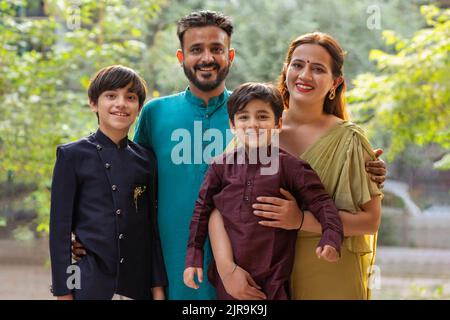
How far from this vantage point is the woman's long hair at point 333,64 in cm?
208

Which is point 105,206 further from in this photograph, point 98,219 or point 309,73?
point 309,73

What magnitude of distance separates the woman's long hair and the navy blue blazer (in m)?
0.56

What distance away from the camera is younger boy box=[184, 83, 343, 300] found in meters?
1.93

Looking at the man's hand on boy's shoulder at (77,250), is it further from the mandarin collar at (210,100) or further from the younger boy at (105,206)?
the mandarin collar at (210,100)

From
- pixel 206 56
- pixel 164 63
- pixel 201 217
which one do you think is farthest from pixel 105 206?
pixel 164 63

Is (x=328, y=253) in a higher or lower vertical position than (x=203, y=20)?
lower

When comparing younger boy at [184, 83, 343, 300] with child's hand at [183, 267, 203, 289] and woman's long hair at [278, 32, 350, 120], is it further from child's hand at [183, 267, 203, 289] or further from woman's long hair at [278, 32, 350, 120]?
woman's long hair at [278, 32, 350, 120]

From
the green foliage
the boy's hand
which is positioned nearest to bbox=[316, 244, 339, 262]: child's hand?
the boy's hand

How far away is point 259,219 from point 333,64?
21.3 inches

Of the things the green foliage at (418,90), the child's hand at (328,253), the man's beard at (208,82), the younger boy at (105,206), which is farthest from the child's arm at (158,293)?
the green foliage at (418,90)

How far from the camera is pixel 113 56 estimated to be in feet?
16.5

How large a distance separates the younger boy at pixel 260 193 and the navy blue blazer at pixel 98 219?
0.67ft

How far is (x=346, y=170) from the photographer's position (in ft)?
6.65

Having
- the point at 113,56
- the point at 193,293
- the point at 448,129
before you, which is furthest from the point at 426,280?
the point at 193,293
